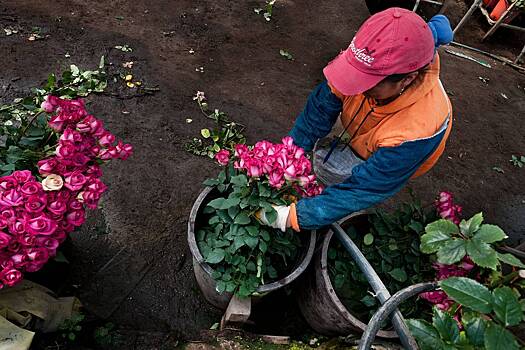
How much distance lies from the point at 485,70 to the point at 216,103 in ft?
11.5

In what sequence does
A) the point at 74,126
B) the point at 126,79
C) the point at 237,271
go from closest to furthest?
the point at 74,126 < the point at 237,271 < the point at 126,79

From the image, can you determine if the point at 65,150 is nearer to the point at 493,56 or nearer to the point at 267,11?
the point at 267,11

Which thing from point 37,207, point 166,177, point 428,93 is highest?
point 428,93

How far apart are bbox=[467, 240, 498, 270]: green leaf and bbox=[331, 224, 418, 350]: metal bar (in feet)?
1.35

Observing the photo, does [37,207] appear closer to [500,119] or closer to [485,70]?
[500,119]

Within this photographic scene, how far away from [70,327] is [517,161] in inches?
160

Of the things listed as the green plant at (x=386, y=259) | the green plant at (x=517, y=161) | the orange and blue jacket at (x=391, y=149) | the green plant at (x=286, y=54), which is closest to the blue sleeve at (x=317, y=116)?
the orange and blue jacket at (x=391, y=149)

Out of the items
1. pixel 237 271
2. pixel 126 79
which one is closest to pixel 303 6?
pixel 126 79

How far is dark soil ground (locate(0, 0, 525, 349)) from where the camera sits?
2.60m

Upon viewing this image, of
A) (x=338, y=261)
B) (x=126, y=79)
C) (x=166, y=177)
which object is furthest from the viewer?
(x=126, y=79)

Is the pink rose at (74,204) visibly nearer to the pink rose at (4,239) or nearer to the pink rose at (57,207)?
the pink rose at (57,207)

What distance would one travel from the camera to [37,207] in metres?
1.61

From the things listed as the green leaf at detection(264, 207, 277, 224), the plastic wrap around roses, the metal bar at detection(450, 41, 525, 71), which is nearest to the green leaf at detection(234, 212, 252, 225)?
the green leaf at detection(264, 207, 277, 224)

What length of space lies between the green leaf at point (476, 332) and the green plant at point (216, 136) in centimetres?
244
